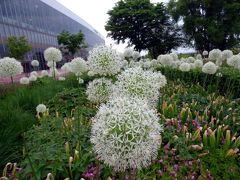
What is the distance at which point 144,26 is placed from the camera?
4388 cm

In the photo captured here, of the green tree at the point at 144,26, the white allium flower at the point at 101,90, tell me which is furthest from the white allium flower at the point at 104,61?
the green tree at the point at 144,26

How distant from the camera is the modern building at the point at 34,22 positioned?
119ft

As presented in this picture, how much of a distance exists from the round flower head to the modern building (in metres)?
33.5

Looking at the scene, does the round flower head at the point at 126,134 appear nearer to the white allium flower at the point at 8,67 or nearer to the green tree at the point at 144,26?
the white allium flower at the point at 8,67

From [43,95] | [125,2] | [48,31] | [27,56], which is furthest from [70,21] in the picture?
[43,95]

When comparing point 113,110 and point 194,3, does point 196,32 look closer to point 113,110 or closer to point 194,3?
point 194,3

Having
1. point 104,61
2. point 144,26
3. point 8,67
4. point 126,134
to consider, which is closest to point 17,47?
point 8,67

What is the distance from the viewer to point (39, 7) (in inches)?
1946

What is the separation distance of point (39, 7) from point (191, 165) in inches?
1963

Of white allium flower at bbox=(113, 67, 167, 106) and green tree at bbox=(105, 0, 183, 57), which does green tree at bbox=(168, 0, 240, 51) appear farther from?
white allium flower at bbox=(113, 67, 167, 106)

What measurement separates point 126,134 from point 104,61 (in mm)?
1654

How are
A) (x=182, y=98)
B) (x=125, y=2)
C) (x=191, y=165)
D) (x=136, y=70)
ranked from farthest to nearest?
(x=125, y=2)
(x=182, y=98)
(x=191, y=165)
(x=136, y=70)

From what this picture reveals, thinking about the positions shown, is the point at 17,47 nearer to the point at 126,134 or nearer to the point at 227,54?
the point at 227,54

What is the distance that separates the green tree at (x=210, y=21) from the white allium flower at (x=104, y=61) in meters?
Result: 34.9
